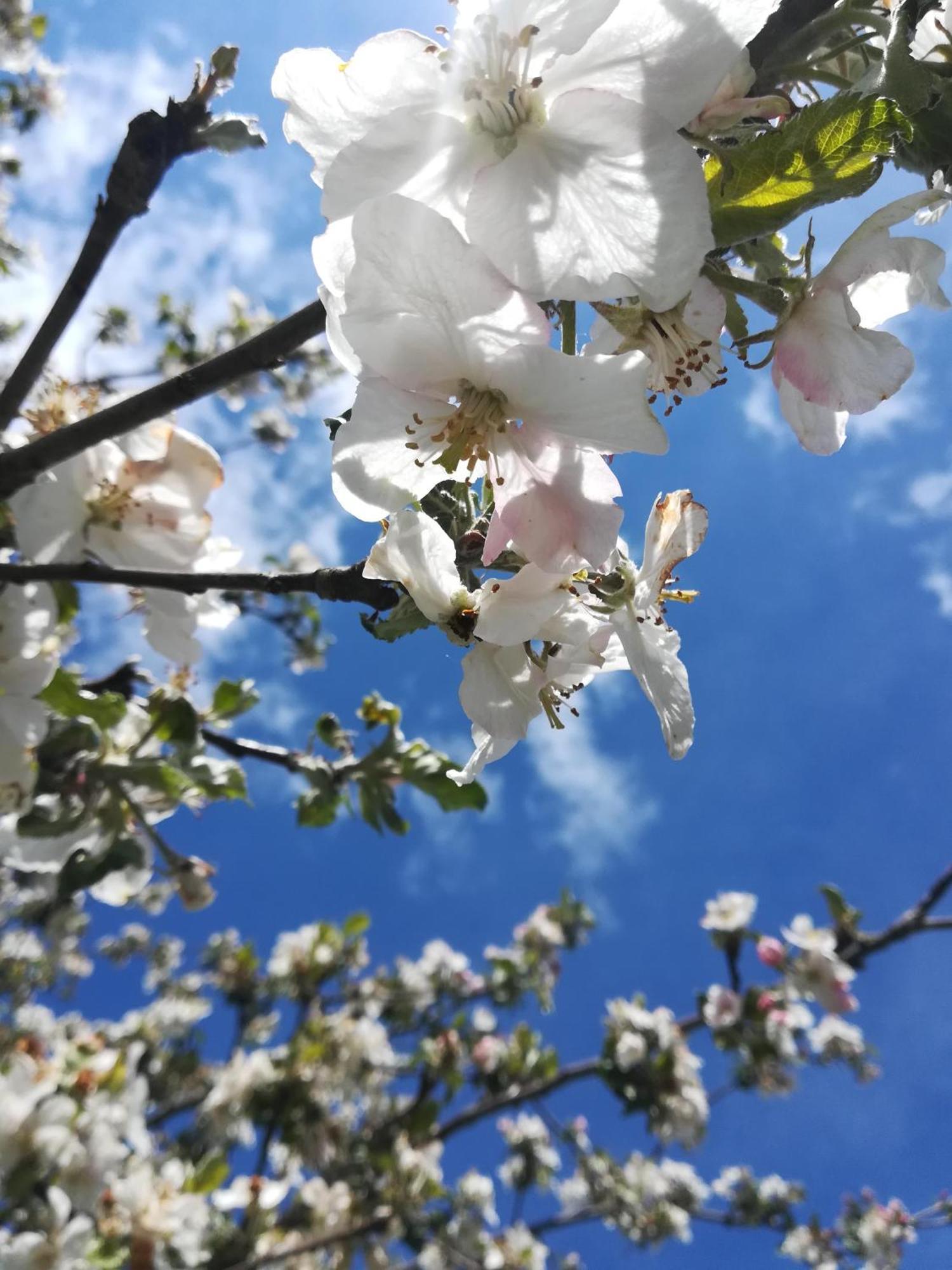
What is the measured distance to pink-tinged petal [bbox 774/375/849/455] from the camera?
729 millimetres

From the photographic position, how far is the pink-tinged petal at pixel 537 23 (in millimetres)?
621

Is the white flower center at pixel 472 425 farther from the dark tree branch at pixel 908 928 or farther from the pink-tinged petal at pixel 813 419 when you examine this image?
the dark tree branch at pixel 908 928

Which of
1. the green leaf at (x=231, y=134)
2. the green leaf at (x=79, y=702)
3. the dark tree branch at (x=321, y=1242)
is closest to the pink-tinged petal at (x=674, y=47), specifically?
the green leaf at (x=231, y=134)

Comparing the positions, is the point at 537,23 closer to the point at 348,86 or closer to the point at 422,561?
the point at 348,86

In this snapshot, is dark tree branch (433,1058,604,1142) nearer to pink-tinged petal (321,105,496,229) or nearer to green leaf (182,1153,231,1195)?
green leaf (182,1153,231,1195)

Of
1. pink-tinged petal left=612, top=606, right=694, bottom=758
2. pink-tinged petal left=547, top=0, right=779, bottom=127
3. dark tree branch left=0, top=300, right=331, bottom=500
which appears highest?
dark tree branch left=0, top=300, right=331, bottom=500

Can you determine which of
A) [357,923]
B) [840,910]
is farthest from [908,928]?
[357,923]

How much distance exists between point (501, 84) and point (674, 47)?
0.13m

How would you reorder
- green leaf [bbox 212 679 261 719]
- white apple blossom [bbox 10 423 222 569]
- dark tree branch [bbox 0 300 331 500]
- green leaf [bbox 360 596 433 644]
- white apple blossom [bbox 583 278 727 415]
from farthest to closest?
1. green leaf [bbox 212 679 261 719]
2. white apple blossom [bbox 10 423 222 569]
3. dark tree branch [bbox 0 300 331 500]
4. green leaf [bbox 360 596 433 644]
5. white apple blossom [bbox 583 278 727 415]

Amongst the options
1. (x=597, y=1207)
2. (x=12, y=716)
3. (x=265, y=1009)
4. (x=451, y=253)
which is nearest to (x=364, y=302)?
(x=451, y=253)

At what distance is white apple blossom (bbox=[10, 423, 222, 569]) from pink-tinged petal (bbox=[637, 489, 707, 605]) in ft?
3.22

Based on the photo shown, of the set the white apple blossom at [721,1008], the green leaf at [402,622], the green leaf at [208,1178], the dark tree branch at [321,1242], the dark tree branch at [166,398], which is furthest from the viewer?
the white apple blossom at [721,1008]

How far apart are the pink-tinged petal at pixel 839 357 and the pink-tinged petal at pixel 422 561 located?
12.3 inches

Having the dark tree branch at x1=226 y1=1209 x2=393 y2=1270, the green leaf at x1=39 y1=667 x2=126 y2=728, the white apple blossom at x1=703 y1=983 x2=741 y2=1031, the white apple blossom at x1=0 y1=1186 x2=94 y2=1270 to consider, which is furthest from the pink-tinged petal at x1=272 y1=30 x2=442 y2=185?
the white apple blossom at x1=703 y1=983 x2=741 y2=1031
